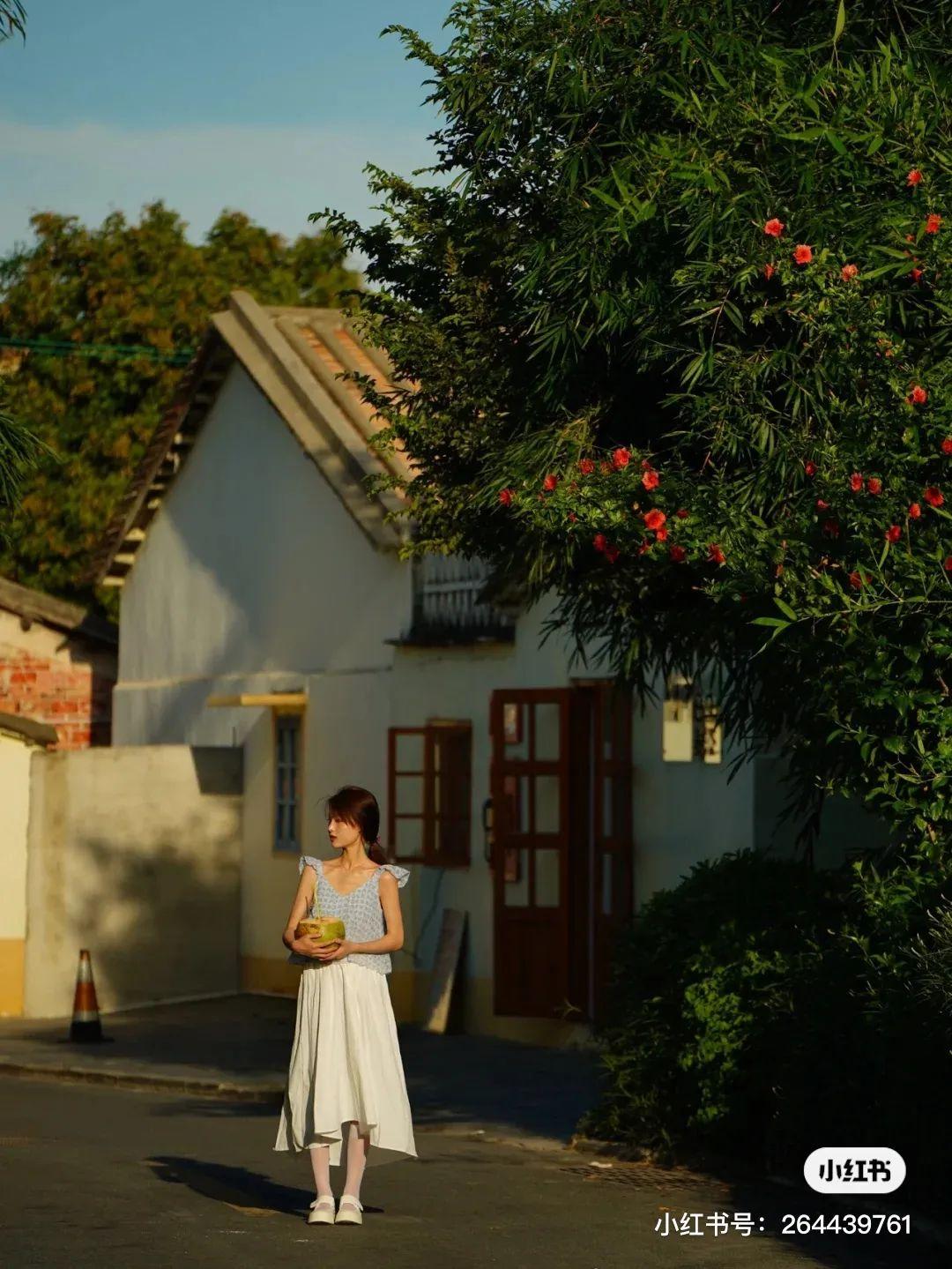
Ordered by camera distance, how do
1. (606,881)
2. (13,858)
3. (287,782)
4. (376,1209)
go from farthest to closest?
(287,782), (13,858), (606,881), (376,1209)

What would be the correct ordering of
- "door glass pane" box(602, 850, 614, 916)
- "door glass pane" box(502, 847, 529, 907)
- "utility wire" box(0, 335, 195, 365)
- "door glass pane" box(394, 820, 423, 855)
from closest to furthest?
"door glass pane" box(602, 850, 614, 916) → "door glass pane" box(502, 847, 529, 907) → "door glass pane" box(394, 820, 423, 855) → "utility wire" box(0, 335, 195, 365)

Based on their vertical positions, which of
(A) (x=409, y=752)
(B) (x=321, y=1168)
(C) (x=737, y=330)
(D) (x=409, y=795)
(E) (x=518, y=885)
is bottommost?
(B) (x=321, y=1168)

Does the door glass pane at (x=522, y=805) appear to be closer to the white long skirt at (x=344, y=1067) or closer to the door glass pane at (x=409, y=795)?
the door glass pane at (x=409, y=795)

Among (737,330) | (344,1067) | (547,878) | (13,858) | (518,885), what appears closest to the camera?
(344,1067)

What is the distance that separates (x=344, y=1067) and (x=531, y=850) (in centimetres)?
945

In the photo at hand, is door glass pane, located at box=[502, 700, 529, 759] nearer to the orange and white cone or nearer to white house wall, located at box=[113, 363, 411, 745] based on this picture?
white house wall, located at box=[113, 363, 411, 745]

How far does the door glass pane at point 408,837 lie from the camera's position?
21.2 m

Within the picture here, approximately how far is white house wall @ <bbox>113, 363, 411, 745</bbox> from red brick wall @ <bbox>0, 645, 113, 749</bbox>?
7.54 ft

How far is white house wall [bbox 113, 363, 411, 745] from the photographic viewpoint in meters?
22.9

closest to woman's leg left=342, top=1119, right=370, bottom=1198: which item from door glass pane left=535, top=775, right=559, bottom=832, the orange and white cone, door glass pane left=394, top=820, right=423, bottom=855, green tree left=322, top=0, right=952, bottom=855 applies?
green tree left=322, top=0, right=952, bottom=855

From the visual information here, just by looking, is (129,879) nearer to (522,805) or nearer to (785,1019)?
(522,805)

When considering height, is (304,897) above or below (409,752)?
below

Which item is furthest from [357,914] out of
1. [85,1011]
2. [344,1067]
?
[85,1011]

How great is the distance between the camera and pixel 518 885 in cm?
1953
